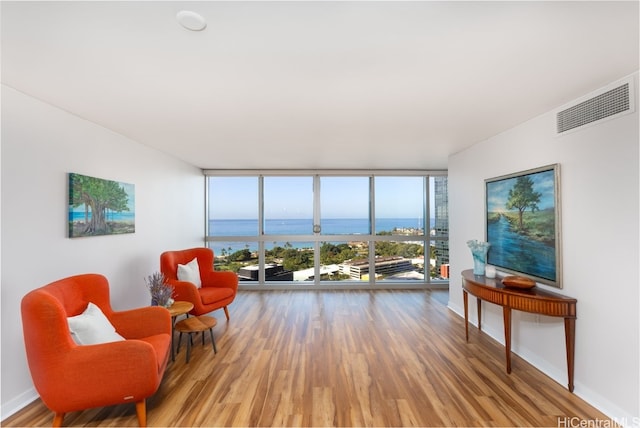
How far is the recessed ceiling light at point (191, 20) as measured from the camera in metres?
1.29

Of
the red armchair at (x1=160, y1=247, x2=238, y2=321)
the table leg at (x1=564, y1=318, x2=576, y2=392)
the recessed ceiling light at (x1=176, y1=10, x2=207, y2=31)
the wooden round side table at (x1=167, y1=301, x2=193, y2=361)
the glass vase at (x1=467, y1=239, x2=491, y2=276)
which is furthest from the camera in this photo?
the red armchair at (x1=160, y1=247, x2=238, y2=321)

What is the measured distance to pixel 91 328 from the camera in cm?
196

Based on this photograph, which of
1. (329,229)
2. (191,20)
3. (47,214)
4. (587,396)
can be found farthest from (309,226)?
(191,20)

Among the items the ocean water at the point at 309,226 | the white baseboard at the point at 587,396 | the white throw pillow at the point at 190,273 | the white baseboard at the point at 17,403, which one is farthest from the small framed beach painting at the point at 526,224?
the white baseboard at the point at 17,403

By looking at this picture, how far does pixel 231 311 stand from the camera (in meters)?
4.40

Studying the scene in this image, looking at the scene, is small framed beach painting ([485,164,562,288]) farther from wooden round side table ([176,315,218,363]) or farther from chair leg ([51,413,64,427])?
chair leg ([51,413,64,427])

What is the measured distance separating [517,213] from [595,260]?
0.83 meters

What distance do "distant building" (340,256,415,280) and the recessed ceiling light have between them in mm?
5077

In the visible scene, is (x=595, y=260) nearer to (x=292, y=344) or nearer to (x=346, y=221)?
(x=292, y=344)

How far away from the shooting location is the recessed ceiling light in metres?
1.29

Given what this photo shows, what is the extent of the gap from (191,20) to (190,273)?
315 centimetres

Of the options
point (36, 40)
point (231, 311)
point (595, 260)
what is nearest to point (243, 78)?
point (36, 40)

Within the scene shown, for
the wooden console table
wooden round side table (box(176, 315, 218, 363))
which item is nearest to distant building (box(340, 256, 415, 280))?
the wooden console table

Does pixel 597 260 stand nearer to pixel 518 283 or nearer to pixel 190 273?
pixel 518 283
